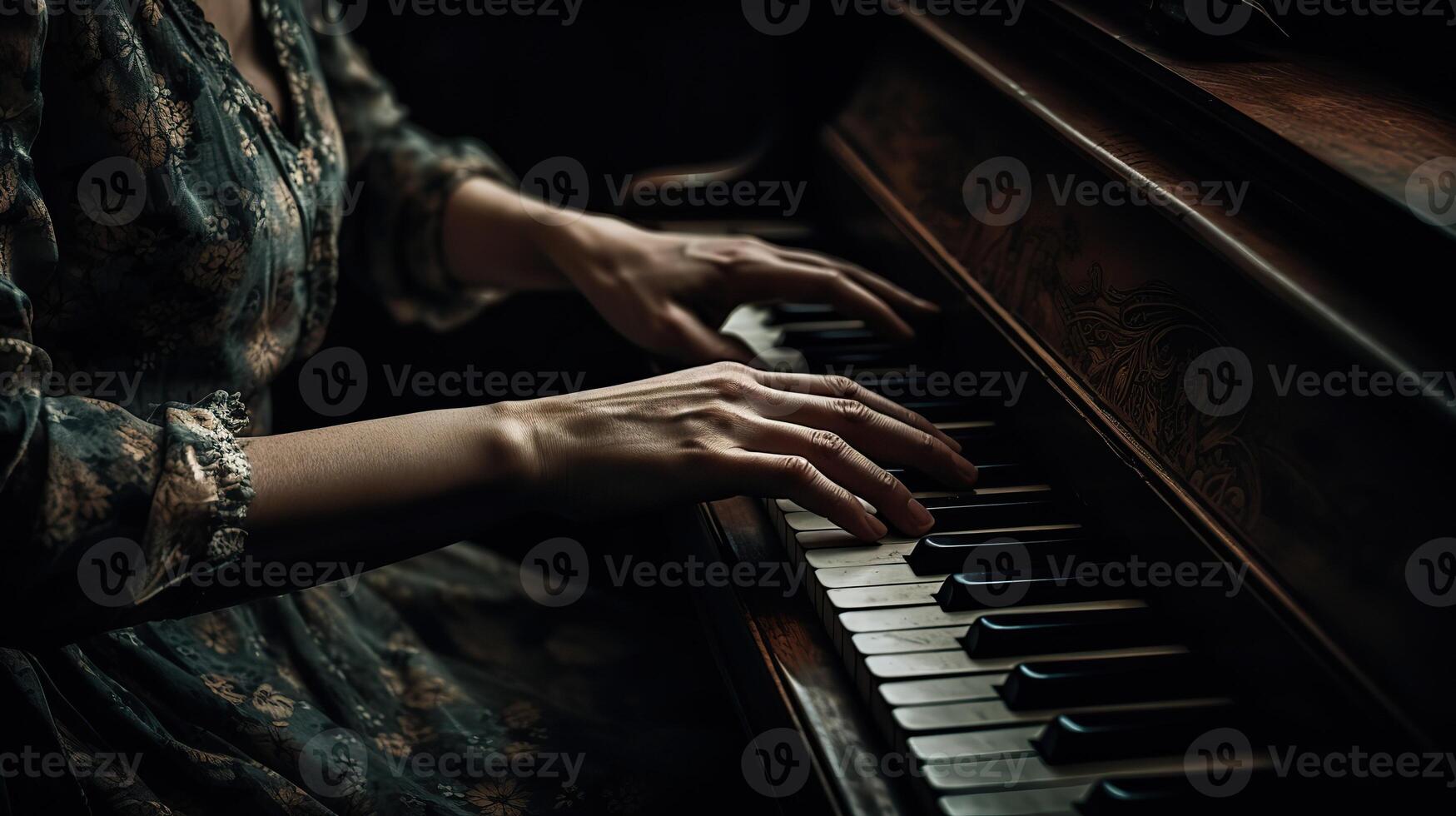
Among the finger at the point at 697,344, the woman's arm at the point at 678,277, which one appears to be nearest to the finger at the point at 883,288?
the woman's arm at the point at 678,277

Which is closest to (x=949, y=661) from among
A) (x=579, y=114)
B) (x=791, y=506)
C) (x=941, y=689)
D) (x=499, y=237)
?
(x=941, y=689)

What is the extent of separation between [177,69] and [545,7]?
3.38ft

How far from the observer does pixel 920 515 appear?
93cm

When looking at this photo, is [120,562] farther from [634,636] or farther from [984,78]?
[984,78]

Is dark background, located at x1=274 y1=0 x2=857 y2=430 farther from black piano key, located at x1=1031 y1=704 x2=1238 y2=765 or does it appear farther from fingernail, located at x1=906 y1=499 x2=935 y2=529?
black piano key, located at x1=1031 y1=704 x2=1238 y2=765

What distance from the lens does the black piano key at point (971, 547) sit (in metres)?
0.89

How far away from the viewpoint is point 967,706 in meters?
0.74

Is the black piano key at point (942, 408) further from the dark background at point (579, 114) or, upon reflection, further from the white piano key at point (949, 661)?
the dark background at point (579, 114)

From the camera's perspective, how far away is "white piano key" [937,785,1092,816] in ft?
2.16

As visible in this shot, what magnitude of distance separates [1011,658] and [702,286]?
0.67 meters

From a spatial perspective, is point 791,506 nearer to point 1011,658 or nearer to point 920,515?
point 920,515

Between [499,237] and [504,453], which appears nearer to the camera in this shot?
[504,453]

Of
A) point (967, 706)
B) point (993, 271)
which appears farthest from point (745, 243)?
point (967, 706)

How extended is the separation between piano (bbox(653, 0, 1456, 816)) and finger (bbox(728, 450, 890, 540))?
23 millimetres
